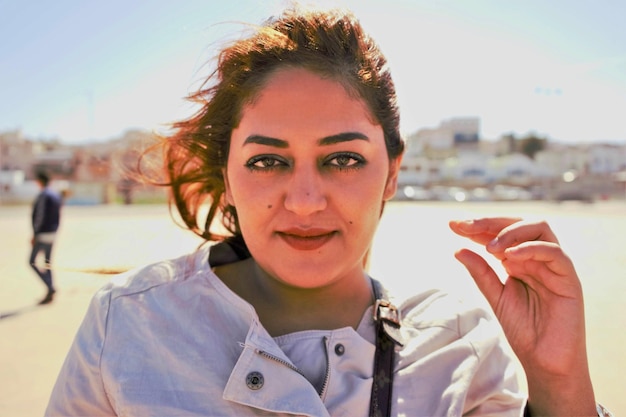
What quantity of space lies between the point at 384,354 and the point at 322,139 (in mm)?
646

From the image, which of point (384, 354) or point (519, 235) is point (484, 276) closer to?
point (519, 235)

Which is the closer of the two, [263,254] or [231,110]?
[263,254]

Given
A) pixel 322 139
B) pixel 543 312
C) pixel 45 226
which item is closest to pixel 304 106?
pixel 322 139

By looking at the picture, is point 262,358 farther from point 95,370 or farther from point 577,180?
point 577,180

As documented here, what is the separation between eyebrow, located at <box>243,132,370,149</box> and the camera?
1554 mm

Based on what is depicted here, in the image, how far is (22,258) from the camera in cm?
1180

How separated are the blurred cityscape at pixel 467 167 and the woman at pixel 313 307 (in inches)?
1611

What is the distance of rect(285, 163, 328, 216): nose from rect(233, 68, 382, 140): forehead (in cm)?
12

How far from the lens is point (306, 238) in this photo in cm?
155

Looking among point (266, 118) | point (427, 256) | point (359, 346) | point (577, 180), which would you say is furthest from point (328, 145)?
point (577, 180)

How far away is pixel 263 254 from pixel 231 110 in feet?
1.65

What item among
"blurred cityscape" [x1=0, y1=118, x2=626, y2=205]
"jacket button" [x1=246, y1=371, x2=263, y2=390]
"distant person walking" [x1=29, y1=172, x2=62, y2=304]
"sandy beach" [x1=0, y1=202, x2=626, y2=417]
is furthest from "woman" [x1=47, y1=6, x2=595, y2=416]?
"blurred cityscape" [x1=0, y1=118, x2=626, y2=205]

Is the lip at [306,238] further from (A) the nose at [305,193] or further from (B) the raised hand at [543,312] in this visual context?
(B) the raised hand at [543,312]

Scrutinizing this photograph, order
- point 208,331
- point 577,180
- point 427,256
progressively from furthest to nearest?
1. point 577,180
2. point 427,256
3. point 208,331
